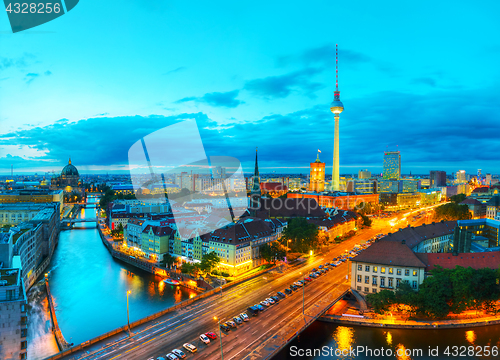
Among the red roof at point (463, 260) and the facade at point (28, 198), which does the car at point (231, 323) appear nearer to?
the red roof at point (463, 260)

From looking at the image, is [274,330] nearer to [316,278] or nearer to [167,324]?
[167,324]

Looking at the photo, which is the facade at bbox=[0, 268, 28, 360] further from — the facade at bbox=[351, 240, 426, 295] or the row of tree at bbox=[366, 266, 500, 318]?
the facade at bbox=[351, 240, 426, 295]

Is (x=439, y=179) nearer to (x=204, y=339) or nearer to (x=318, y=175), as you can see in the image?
(x=318, y=175)

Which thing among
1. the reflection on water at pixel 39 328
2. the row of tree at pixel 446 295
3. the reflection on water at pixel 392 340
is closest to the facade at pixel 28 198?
the reflection on water at pixel 39 328

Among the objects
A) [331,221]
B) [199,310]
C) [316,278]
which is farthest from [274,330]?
[331,221]

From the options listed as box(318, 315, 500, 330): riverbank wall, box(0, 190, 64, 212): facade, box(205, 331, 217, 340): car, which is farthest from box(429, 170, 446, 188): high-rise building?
box(205, 331, 217, 340): car

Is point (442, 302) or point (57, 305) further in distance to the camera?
point (57, 305)
